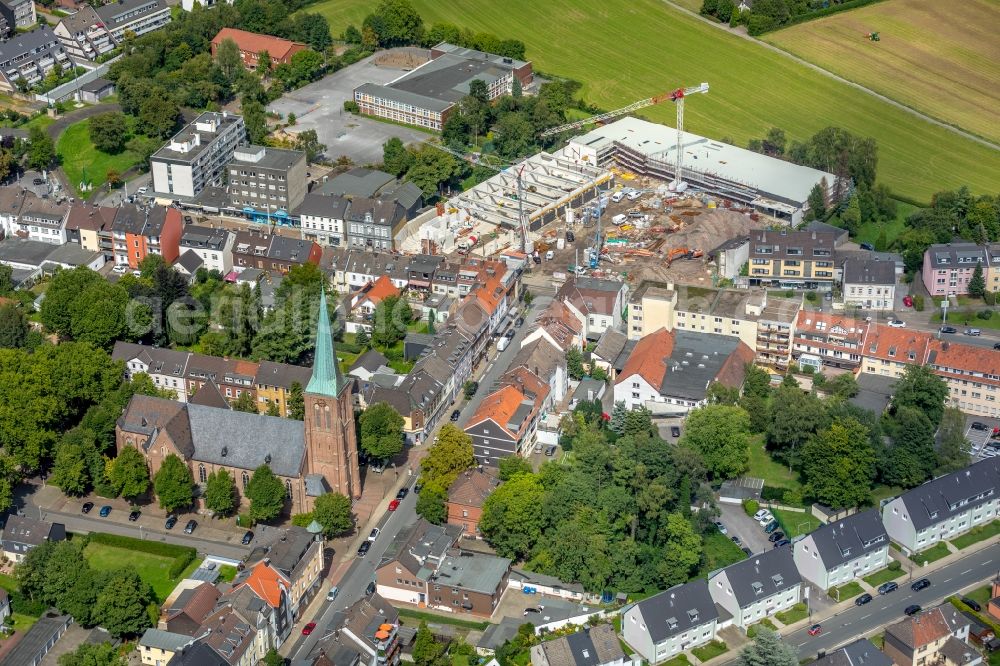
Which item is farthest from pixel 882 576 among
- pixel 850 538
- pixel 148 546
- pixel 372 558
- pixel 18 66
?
pixel 18 66

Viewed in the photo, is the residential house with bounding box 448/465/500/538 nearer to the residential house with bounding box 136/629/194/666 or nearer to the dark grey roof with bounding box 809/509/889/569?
the residential house with bounding box 136/629/194/666

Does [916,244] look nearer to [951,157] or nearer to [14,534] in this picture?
[951,157]

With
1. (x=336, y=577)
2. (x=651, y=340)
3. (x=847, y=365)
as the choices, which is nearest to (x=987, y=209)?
(x=847, y=365)

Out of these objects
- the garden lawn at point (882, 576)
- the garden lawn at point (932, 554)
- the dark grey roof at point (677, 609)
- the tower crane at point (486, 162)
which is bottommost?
the tower crane at point (486, 162)

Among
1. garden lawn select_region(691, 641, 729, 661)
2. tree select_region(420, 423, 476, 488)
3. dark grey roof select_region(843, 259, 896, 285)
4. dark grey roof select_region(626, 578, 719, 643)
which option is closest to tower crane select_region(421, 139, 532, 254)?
dark grey roof select_region(843, 259, 896, 285)

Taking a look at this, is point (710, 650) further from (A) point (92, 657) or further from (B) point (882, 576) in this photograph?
(A) point (92, 657)

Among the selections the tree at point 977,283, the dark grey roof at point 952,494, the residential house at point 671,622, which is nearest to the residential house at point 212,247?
the residential house at point 671,622

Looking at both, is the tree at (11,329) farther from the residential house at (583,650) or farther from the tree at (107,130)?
the residential house at (583,650)
